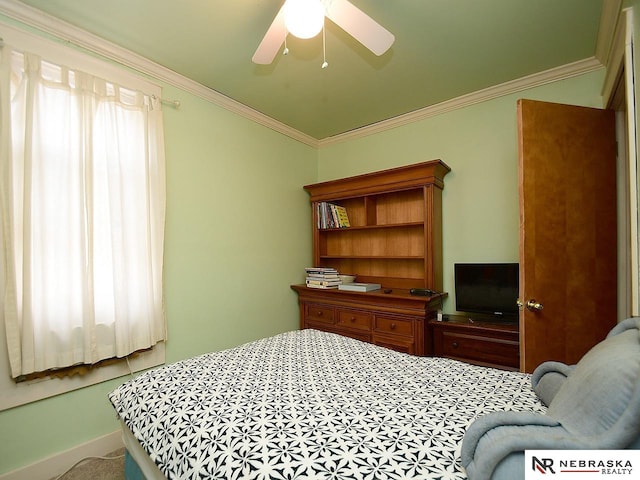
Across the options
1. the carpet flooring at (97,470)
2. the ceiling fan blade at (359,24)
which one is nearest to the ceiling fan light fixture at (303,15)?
the ceiling fan blade at (359,24)

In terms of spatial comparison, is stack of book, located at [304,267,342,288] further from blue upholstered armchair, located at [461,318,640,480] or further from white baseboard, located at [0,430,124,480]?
blue upholstered armchair, located at [461,318,640,480]

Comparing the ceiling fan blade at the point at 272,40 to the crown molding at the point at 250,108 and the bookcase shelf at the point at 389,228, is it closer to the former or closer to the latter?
the crown molding at the point at 250,108

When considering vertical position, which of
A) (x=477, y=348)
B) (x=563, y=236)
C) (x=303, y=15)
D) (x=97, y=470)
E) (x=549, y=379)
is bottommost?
(x=97, y=470)

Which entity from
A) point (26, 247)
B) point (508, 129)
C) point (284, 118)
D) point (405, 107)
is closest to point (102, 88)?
point (26, 247)

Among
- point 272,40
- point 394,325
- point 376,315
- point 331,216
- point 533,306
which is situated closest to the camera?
point 272,40

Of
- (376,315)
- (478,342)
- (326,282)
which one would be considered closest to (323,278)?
(326,282)

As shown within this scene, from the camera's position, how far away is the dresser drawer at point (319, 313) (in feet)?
9.61

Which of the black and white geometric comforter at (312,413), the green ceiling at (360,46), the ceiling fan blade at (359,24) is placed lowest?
the black and white geometric comforter at (312,413)

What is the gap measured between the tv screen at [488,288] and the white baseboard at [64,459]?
2689 millimetres

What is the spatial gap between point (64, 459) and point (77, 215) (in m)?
1.45

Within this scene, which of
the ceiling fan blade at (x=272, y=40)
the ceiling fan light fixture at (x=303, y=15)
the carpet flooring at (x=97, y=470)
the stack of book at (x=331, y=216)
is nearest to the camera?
the ceiling fan light fixture at (x=303, y=15)

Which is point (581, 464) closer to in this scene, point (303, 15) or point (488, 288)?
point (303, 15)

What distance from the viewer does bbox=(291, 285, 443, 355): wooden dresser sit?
2373mm

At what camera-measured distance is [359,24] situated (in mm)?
1361
